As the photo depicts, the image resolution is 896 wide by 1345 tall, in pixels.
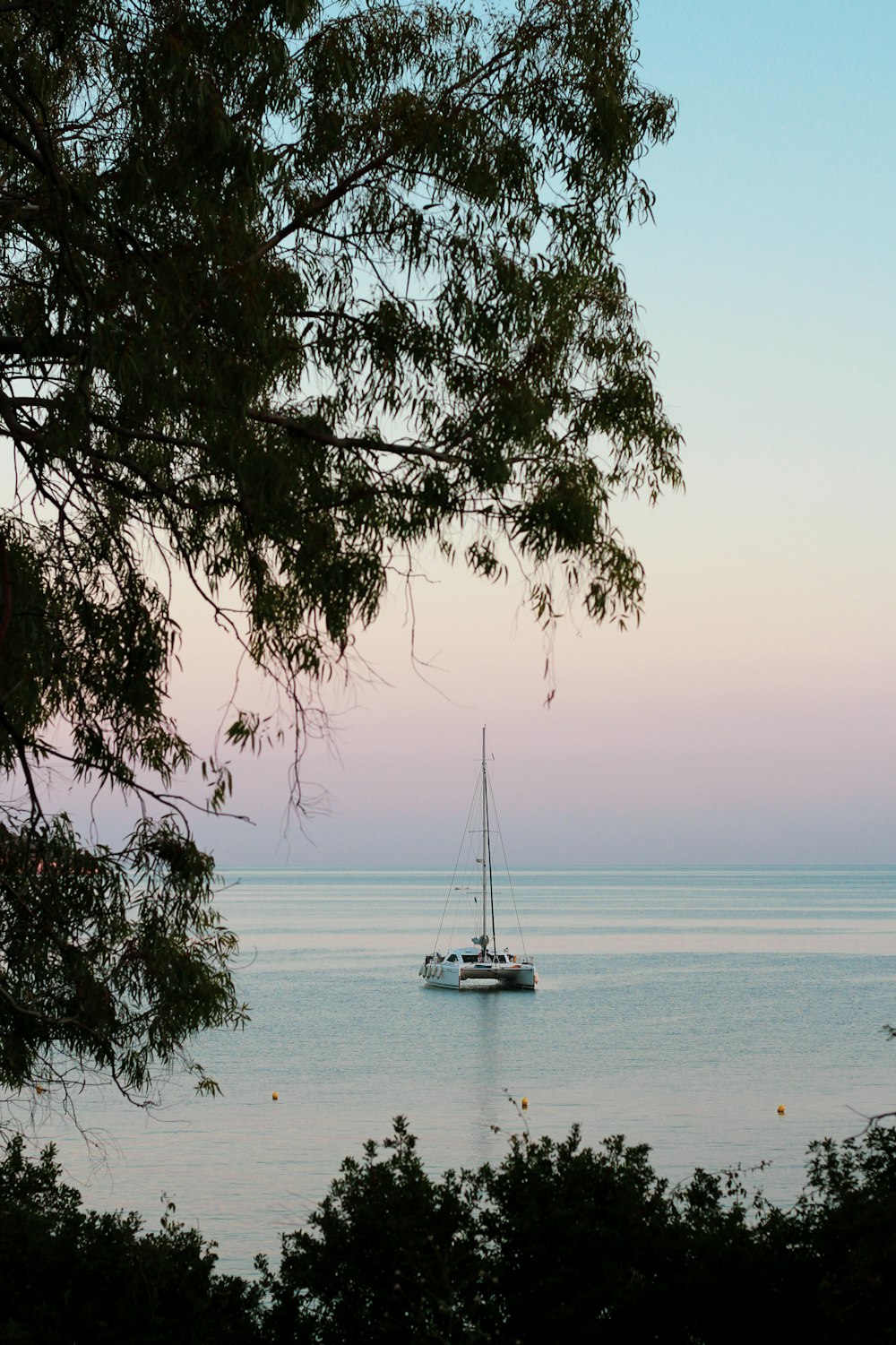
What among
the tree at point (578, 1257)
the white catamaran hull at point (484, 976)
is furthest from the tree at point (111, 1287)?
the white catamaran hull at point (484, 976)

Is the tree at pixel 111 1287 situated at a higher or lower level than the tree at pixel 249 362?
lower

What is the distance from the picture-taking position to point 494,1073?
4094 cm

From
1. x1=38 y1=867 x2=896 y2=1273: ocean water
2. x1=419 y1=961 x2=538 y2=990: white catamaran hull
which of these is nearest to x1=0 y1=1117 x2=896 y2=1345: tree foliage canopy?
x1=38 y1=867 x2=896 y2=1273: ocean water

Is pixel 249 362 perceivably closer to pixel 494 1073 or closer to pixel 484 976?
pixel 494 1073

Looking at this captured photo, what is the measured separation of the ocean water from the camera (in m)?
27.9

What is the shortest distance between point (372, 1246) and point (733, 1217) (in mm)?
1494

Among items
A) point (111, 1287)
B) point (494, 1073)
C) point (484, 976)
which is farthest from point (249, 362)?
point (484, 976)

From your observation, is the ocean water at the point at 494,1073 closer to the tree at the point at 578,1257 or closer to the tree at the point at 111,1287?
the tree at the point at 578,1257

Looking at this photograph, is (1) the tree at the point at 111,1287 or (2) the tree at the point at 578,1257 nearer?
(2) the tree at the point at 578,1257

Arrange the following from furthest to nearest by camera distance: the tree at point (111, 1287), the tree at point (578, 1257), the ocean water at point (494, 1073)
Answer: the ocean water at point (494, 1073)
the tree at point (111, 1287)
the tree at point (578, 1257)

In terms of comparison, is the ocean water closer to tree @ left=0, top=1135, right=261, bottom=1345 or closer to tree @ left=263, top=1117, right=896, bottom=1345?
tree @ left=263, top=1117, right=896, bottom=1345

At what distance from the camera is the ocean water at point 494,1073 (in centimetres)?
2788

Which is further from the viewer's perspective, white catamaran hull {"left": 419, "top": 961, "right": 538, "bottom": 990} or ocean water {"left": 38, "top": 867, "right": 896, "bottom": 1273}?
white catamaran hull {"left": 419, "top": 961, "right": 538, "bottom": 990}

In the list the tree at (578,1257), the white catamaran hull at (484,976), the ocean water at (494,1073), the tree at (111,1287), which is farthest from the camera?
the white catamaran hull at (484,976)
